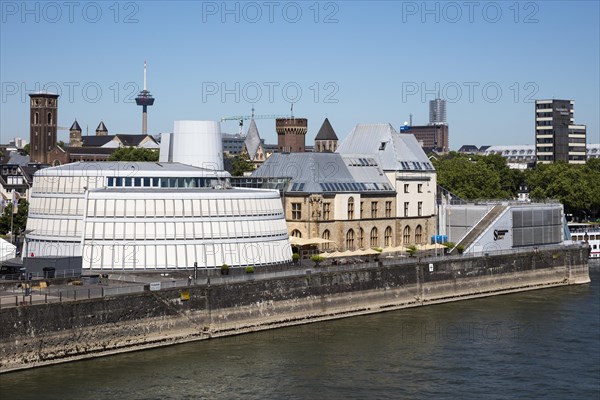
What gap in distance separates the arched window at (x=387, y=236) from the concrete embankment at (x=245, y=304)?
12297mm

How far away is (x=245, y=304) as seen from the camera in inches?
3268

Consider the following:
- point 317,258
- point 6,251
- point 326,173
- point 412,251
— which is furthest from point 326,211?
point 6,251

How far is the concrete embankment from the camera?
67.6 metres

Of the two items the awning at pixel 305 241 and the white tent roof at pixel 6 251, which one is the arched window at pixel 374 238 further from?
the white tent roof at pixel 6 251

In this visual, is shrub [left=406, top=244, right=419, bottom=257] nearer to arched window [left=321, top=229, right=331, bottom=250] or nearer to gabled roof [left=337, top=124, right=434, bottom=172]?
arched window [left=321, top=229, right=331, bottom=250]

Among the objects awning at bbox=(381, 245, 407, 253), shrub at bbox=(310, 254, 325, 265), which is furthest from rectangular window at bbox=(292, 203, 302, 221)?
shrub at bbox=(310, 254, 325, 265)

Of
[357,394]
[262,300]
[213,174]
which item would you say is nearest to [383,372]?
[357,394]

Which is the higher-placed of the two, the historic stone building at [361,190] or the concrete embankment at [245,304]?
the historic stone building at [361,190]

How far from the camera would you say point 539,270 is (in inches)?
4678

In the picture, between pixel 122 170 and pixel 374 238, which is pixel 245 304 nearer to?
pixel 122 170

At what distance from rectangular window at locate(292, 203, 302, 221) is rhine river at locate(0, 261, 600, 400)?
68.2 ft

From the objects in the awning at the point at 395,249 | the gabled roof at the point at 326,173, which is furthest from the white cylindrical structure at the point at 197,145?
the awning at the point at 395,249

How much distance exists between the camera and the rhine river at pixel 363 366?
63000 mm

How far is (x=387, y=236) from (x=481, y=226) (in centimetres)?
1224
